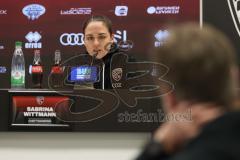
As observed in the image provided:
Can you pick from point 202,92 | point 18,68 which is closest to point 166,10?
point 18,68

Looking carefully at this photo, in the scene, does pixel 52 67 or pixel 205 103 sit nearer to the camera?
pixel 205 103

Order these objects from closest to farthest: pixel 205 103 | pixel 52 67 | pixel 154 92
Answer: pixel 205 103, pixel 154 92, pixel 52 67

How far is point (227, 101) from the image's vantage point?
2.92 ft

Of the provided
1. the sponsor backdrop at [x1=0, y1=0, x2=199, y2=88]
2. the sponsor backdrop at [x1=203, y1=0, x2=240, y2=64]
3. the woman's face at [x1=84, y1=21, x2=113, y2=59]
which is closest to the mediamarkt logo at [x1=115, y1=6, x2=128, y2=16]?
the sponsor backdrop at [x1=0, y1=0, x2=199, y2=88]

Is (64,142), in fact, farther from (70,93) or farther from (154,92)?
(154,92)

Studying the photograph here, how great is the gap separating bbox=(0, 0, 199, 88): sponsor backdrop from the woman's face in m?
0.09

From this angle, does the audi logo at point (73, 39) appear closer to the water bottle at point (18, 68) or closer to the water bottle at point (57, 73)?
the water bottle at point (57, 73)

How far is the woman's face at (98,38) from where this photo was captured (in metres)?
3.11

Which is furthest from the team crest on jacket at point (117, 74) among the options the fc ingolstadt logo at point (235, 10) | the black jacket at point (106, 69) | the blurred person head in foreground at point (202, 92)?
the blurred person head in foreground at point (202, 92)

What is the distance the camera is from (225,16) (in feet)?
10.6

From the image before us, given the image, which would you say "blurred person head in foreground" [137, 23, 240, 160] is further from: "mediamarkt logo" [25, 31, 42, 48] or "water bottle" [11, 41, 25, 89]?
"mediamarkt logo" [25, 31, 42, 48]

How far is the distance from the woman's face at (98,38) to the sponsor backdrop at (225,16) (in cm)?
72

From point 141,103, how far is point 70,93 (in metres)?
0.48

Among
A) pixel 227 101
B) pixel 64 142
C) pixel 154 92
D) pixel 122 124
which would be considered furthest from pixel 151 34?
pixel 227 101
